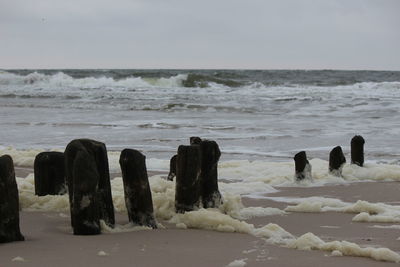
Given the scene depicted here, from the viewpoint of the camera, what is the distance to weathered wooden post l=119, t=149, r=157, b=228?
4574mm

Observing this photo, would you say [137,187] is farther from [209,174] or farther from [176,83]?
[176,83]

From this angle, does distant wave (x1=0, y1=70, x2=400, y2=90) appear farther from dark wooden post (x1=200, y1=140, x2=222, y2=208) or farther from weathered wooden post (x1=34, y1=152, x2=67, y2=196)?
weathered wooden post (x1=34, y1=152, x2=67, y2=196)

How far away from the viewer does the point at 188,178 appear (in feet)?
16.3

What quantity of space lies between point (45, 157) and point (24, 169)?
308 cm

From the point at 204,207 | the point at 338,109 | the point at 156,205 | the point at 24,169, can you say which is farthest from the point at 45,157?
the point at 338,109

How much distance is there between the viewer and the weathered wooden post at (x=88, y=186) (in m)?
4.19

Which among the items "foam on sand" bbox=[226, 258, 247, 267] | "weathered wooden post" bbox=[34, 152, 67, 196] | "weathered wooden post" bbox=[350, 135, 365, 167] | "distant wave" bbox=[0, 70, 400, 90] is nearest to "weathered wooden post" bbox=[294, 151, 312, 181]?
"weathered wooden post" bbox=[350, 135, 365, 167]

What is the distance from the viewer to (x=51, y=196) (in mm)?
5469

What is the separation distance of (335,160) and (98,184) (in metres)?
3.84

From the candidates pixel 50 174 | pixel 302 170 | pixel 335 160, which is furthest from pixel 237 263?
pixel 335 160

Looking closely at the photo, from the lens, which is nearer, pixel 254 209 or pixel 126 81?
pixel 254 209

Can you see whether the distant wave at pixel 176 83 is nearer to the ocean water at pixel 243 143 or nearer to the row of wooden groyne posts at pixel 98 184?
the ocean water at pixel 243 143

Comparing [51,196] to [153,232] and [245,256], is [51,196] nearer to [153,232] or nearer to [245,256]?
[153,232]

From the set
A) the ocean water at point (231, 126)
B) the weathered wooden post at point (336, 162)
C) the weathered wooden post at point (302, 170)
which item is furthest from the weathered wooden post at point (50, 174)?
the ocean water at point (231, 126)
